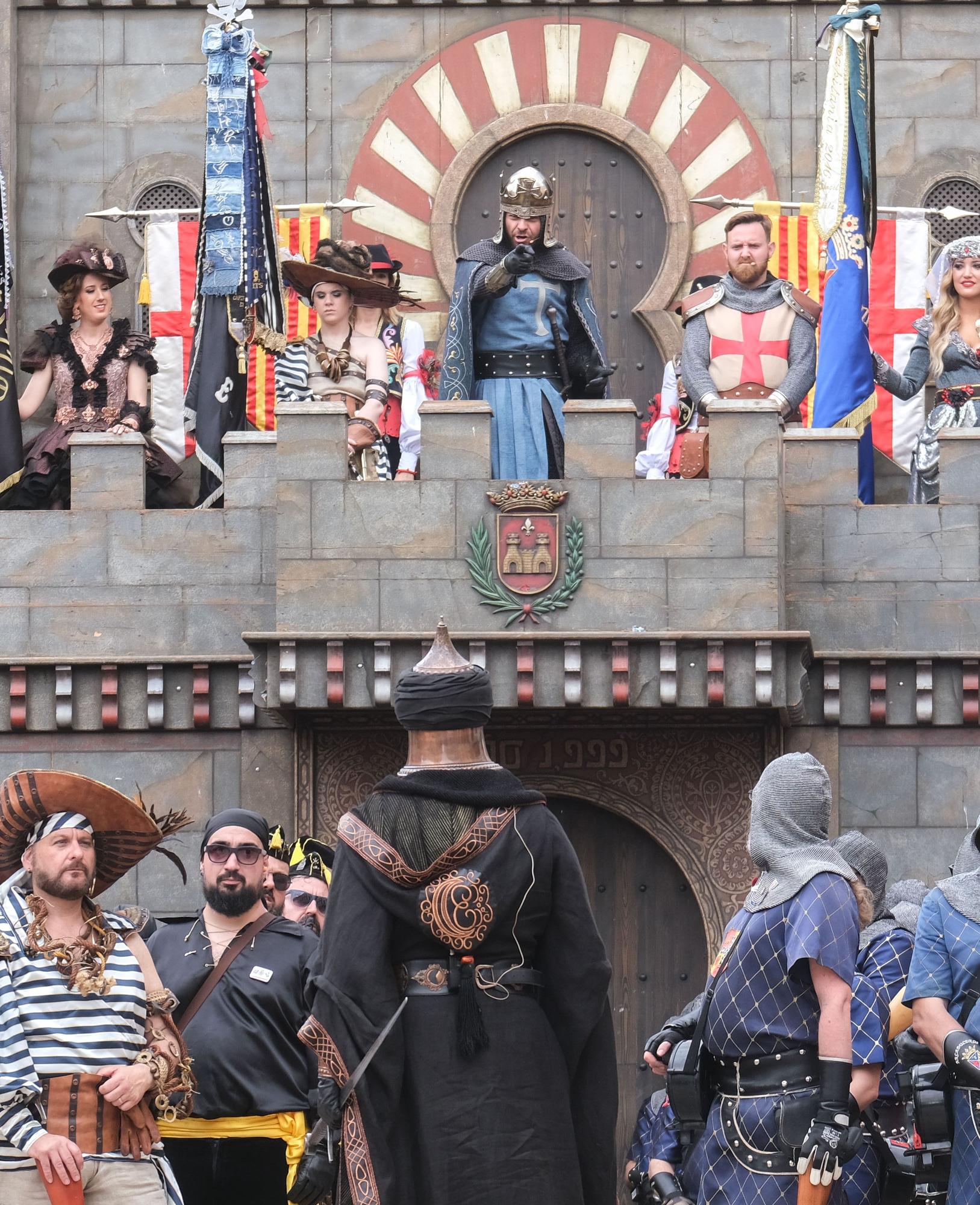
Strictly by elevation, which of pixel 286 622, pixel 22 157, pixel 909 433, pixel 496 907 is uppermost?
pixel 22 157

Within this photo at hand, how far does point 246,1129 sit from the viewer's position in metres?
11.0

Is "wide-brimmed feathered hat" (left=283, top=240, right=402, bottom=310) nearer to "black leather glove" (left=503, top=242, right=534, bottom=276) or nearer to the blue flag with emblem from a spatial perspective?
"black leather glove" (left=503, top=242, right=534, bottom=276)

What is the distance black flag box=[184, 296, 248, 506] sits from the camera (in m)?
18.1

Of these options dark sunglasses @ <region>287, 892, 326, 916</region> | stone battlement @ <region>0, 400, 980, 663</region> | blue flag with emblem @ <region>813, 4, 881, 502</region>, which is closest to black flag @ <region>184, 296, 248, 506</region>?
stone battlement @ <region>0, 400, 980, 663</region>

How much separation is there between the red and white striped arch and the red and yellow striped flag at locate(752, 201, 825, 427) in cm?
31

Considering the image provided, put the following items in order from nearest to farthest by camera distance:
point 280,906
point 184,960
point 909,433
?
point 184,960, point 280,906, point 909,433

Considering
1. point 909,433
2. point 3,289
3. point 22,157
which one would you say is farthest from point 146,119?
point 909,433

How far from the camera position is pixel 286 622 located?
611 inches

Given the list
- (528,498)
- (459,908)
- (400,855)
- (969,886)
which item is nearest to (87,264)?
(528,498)

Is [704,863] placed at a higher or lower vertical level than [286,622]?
lower

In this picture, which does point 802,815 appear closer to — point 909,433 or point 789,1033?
point 789,1033

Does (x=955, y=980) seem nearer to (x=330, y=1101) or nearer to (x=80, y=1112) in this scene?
(x=330, y=1101)

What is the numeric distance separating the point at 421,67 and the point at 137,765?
686cm

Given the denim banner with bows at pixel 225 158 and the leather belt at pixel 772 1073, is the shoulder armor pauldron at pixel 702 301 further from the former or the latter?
the leather belt at pixel 772 1073
